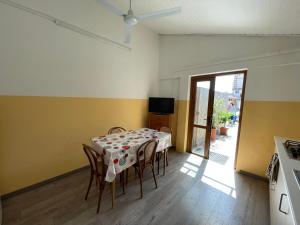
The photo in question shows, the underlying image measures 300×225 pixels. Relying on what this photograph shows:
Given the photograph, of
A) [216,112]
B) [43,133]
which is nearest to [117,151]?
[43,133]

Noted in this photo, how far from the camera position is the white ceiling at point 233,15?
1851 millimetres

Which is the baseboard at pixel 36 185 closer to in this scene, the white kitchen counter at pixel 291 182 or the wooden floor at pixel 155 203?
the wooden floor at pixel 155 203

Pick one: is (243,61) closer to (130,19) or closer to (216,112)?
(216,112)

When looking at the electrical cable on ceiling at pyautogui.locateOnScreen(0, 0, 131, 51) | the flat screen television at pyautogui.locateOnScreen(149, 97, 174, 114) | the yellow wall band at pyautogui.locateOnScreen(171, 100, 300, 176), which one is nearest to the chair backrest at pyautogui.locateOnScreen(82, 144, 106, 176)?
the electrical cable on ceiling at pyautogui.locateOnScreen(0, 0, 131, 51)

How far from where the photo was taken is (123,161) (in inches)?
79.9

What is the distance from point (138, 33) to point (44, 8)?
2.10m

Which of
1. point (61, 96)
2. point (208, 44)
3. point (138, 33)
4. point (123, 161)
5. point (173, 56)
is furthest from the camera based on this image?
point (173, 56)

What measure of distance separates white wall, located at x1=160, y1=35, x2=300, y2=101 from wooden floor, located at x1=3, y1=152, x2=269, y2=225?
1.74 metres

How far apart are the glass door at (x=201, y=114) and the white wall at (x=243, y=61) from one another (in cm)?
24

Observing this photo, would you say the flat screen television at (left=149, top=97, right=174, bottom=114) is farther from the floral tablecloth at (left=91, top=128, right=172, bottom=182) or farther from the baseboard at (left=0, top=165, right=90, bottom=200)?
the baseboard at (left=0, top=165, right=90, bottom=200)

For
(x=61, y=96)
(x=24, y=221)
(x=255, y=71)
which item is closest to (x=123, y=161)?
(x=24, y=221)

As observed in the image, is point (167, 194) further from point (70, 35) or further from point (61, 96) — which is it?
point (70, 35)

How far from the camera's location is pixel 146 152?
7.50 ft

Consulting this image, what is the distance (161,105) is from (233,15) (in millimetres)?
2471
